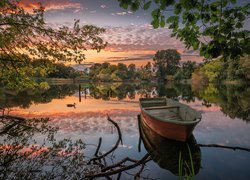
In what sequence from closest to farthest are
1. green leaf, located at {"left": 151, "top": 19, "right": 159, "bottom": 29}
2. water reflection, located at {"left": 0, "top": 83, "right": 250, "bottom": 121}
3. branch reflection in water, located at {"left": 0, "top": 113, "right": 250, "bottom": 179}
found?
1. green leaf, located at {"left": 151, "top": 19, "right": 159, "bottom": 29}
2. branch reflection in water, located at {"left": 0, "top": 113, "right": 250, "bottom": 179}
3. water reflection, located at {"left": 0, "top": 83, "right": 250, "bottom": 121}

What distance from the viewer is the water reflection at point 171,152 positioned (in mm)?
12406

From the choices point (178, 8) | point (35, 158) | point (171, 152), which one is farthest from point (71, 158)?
point (178, 8)

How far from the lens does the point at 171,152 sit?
14.3m

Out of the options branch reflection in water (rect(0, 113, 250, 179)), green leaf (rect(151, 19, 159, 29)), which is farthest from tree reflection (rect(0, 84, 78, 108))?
green leaf (rect(151, 19, 159, 29))

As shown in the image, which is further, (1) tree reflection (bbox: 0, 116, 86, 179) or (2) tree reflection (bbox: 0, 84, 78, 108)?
(2) tree reflection (bbox: 0, 84, 78, 108)

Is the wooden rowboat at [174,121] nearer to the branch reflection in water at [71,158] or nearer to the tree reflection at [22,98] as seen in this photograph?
the branch reflection in water at [71,158]

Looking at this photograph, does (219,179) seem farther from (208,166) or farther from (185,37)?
(185,37)

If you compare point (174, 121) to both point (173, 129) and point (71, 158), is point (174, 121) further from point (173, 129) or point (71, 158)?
point (71, 158)

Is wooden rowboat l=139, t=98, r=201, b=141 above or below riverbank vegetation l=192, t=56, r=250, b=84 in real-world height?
below

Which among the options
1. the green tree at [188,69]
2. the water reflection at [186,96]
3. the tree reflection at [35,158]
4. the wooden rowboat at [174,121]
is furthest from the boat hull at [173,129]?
the green tree at [188,69]

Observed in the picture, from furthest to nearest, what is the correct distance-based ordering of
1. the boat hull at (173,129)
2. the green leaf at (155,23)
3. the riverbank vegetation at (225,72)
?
the riverbank vegetation at (225,72) < the boat hull at (173,129) < the green leaf at (155,23)

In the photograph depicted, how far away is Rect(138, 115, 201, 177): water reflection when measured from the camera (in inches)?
488

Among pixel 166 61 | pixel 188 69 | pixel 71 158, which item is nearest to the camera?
pixel 71 158

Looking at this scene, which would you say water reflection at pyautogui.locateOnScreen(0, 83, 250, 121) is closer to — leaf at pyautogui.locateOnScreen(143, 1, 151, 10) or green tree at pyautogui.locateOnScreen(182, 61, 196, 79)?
leaf at pyautogui.locateOnScreen(143, 1, 151, 10)
